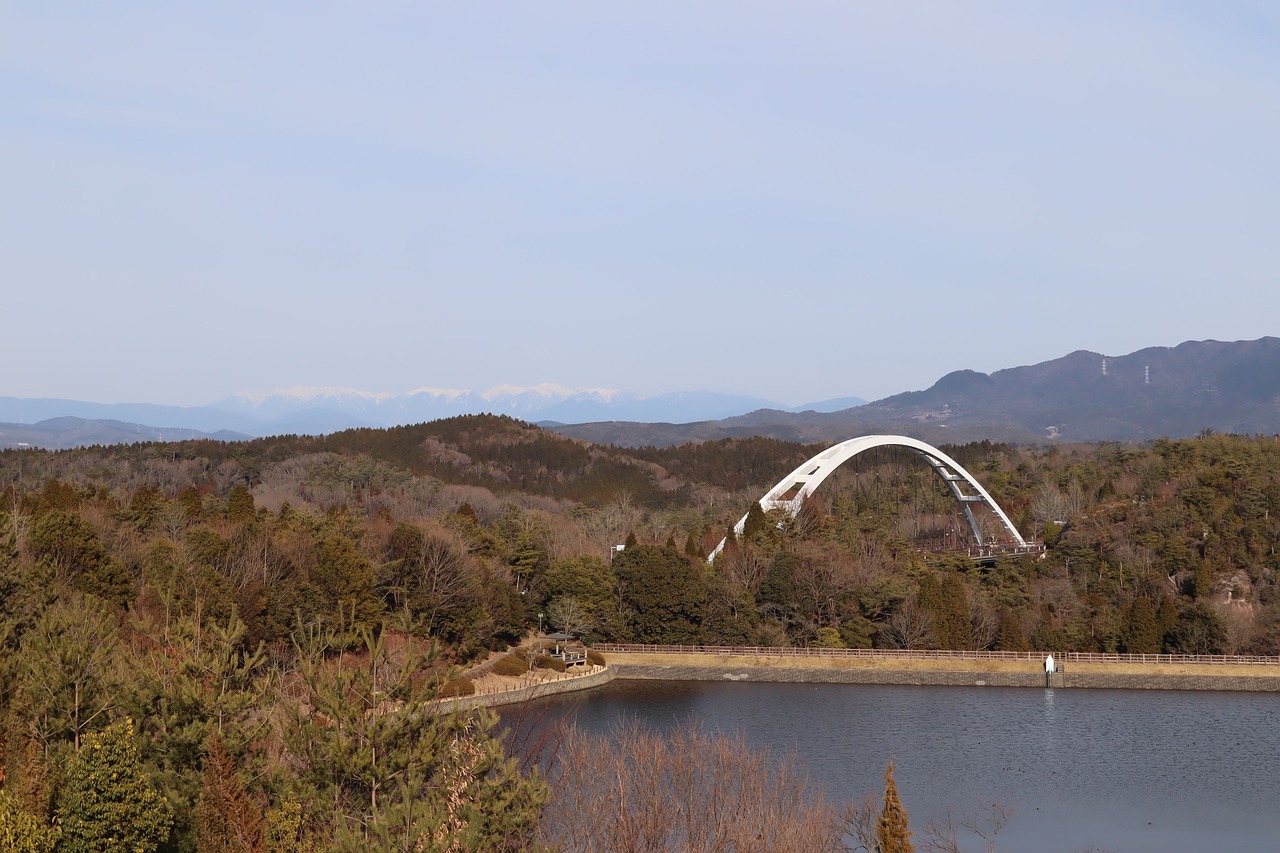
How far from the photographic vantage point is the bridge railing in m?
40.4

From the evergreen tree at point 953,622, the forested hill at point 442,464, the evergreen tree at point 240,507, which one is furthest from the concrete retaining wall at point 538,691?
the forested hill at point 442,464

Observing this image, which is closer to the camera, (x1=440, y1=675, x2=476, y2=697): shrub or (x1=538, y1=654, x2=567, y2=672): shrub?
(x1=440, y1=675, x2=476, y2=697): shrub

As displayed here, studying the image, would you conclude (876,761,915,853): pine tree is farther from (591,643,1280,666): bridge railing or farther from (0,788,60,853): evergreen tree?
(591,643,1280,666): bridge railing

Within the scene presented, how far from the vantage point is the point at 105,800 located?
45.8 ft

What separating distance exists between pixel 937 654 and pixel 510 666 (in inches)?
544

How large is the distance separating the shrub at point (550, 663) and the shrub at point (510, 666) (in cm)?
49

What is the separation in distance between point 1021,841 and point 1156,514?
32.2 metres

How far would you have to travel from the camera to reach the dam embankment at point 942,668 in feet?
130

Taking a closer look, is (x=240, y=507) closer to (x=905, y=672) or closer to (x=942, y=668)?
(x=905, y=672)

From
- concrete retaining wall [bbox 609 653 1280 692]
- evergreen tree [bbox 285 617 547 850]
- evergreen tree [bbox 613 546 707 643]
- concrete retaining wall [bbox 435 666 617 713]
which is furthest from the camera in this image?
evergreen tree [bbox 613 546 707 643]

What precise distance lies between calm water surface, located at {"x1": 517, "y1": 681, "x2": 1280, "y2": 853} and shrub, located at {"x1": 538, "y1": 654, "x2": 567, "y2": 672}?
1697 mm

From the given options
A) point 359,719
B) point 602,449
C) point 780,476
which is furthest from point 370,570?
point 602,449

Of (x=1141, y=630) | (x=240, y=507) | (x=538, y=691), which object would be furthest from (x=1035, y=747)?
(x=240, y=507)

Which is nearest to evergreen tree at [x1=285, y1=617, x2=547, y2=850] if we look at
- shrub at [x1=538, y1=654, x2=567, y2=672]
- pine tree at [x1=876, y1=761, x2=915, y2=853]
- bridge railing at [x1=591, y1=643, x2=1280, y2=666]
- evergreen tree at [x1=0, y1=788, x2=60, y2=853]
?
evergreen tree at [x1=0, y1=788, x2=60, y2=853]
